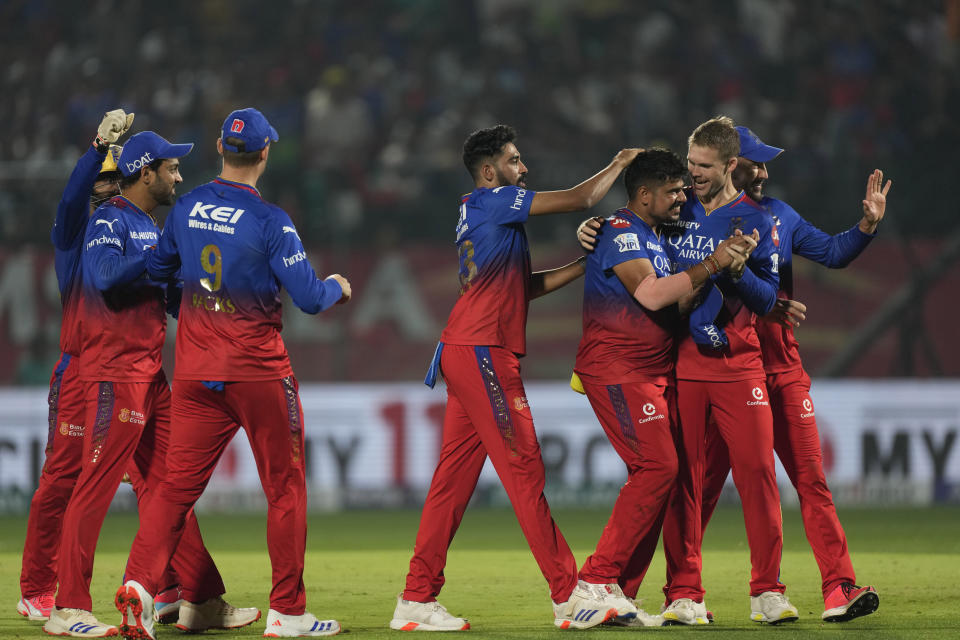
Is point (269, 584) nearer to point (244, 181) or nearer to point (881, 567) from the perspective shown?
point (244, 181)

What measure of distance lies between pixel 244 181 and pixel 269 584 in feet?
10.2

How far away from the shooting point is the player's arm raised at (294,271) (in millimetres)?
5543

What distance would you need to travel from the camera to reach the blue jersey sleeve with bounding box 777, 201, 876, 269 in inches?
263

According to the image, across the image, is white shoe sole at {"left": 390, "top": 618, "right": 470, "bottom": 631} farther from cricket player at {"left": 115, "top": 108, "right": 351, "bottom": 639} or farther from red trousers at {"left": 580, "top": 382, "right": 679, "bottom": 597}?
red trousers at {"left": 580, "top": 382, "right": 679, "bottom": 597}

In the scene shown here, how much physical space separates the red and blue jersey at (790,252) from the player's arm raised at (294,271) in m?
2.25

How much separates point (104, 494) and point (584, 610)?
7.46ft

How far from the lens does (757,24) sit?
18531 mm

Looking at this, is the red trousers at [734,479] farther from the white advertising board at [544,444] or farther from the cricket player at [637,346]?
the white advertising board at [544,444]

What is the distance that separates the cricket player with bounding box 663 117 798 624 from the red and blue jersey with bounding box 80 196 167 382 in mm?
2565

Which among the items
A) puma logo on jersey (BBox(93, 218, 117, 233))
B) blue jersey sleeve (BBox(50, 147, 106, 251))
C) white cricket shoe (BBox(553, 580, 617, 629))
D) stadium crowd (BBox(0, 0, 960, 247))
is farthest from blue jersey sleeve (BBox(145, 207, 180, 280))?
stadium crowd (BBox(0, 0, 960, 247))

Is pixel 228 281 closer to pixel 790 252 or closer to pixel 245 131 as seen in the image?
pixel 245 131

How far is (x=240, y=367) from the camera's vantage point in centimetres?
557

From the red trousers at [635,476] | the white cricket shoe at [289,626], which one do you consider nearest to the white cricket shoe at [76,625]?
the white cricket shoe at [289,626]

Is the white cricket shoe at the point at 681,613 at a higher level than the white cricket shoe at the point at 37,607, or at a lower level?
higher
